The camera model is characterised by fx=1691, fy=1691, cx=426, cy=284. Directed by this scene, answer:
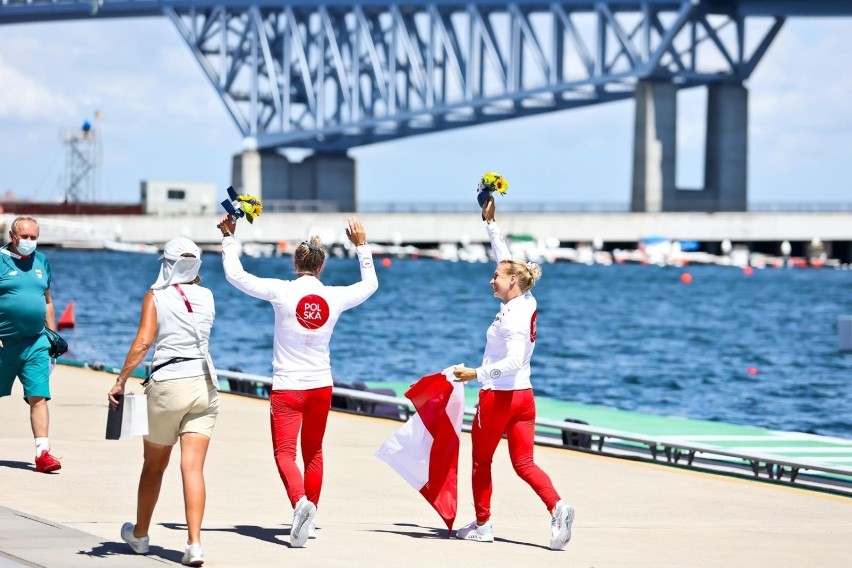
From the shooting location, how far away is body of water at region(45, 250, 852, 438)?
34.4 m

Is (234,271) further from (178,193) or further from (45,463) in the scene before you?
(178,193)

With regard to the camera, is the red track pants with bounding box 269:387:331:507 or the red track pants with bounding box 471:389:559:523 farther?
the red track pants with bounding box 471:389:559:523

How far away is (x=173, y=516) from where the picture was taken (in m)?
10.2

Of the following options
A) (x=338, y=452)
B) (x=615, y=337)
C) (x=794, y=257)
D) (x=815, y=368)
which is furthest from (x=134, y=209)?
(x=338, y=452)

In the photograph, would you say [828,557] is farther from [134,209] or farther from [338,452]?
[134,209]

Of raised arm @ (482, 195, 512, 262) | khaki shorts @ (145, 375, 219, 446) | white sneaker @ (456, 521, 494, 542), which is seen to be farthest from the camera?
raised arm @ (482, 195, 512, 262)

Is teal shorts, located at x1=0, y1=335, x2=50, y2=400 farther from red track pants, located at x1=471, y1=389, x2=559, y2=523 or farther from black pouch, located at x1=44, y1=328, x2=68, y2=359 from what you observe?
red track pants, located at x1=471, y1=389, x2=559, y2=523

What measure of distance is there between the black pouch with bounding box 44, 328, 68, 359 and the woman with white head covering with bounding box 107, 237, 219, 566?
10.5 ft

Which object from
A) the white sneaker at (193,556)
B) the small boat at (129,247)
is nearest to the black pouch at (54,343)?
the white sneaker at (193,556)

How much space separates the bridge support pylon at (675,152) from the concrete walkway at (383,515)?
82.4 m

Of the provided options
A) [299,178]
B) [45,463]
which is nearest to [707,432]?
[45,463]

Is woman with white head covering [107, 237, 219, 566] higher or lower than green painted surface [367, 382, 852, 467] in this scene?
higher

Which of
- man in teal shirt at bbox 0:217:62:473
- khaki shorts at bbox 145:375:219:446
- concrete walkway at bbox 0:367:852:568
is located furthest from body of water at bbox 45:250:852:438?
khaki shorts at bbox 145:375:219:446

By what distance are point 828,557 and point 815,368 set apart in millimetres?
33444
